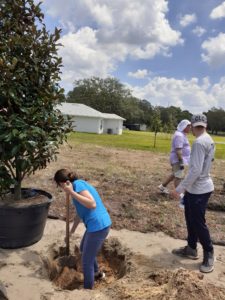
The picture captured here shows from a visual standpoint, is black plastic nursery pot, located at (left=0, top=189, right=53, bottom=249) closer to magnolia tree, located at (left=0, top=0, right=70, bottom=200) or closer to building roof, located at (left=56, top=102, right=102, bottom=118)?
magnolia tree, located at (left=0, top=0, right=70, bottom=200)

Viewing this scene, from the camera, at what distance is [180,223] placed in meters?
5.87

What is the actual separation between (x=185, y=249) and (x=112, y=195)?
3.10 m

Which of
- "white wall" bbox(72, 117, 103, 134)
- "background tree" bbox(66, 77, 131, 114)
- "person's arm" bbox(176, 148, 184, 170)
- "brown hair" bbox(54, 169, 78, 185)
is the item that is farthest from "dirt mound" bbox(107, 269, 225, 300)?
"background tree" bbox(66, 77, 131, 114)

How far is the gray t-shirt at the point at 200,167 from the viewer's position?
418 cm

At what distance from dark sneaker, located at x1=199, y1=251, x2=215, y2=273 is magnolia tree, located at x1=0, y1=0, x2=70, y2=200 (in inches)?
96.5

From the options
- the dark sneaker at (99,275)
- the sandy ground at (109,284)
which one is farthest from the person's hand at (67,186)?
the dark sneaker at (99,275)

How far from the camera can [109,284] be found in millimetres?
3836

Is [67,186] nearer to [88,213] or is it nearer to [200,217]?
[88,213]

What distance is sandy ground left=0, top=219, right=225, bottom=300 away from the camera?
328 cm

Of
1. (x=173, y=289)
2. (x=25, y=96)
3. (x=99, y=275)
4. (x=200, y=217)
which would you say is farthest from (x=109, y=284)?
→ (x=25, y=96)

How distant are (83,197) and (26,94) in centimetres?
196

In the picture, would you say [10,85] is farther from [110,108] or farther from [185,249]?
[110,108]

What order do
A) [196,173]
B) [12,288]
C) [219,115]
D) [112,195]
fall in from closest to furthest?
[12,288] → [196,173] → [112,195] → [219,115]

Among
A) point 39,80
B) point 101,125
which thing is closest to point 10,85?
point 39,80
